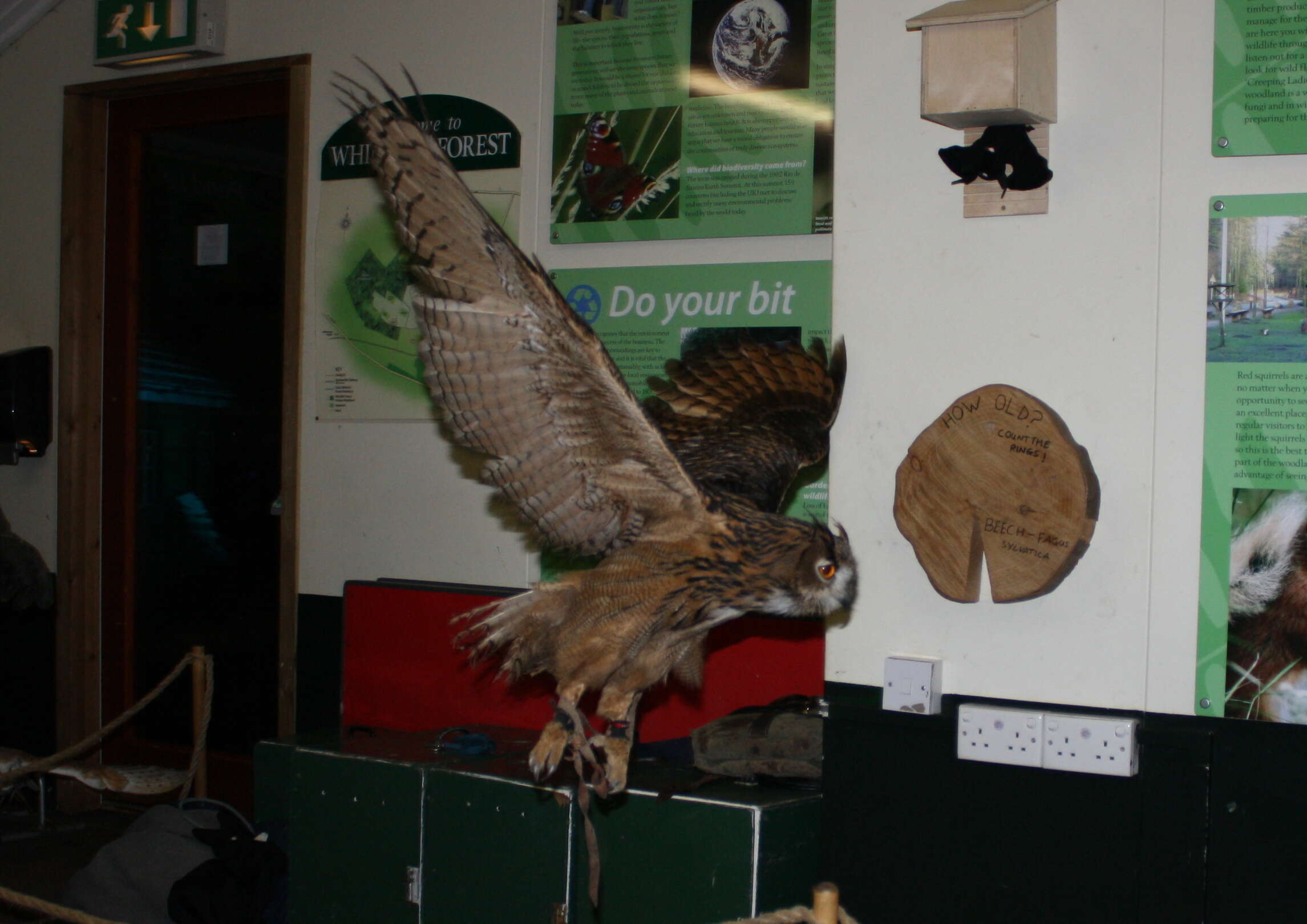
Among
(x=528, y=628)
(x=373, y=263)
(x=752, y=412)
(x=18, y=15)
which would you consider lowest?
(x=528, y=628)

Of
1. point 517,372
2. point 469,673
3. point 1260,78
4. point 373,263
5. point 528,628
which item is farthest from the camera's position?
point 373,263

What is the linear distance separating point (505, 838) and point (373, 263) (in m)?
1.91

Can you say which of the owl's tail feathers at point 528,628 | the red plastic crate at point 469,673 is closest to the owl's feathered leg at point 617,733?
the owl's tail feathers at point 528,628

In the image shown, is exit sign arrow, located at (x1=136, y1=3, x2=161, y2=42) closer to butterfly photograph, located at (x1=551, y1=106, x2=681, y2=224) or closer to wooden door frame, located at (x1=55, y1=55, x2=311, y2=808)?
wooden door frame, located at (x1=55, y1=55, x2=311, y2=808)

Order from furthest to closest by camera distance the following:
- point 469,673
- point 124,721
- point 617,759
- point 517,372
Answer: point 124,721
point 469,673
point 617,759
point 517,372

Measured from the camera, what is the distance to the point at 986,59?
2.08 m

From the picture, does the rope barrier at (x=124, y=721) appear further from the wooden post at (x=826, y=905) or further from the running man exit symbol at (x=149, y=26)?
the wooden post at (x=826, y=905)

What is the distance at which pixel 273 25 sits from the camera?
4180mm

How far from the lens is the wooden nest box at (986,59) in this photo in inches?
81.1

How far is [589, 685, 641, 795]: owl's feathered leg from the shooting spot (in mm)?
2291

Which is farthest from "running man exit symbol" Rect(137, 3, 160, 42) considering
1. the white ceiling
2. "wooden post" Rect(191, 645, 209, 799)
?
"wooden post" Rect(191, 645, 209, 799)

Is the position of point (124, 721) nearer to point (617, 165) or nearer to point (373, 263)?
point (373, 263)

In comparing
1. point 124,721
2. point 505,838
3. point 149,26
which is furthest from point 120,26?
point 505,838

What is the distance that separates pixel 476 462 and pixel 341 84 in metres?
1.32
